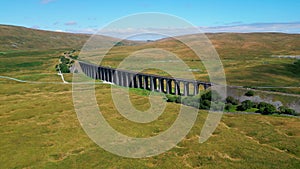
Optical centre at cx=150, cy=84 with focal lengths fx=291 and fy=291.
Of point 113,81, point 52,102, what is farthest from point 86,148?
point 113,81

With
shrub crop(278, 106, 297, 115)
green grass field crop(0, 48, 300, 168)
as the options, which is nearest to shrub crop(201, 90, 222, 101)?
green grass field crop(0, 48, 300, 168)

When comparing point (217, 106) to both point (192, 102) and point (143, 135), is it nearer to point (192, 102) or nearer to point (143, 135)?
point (192, 102)

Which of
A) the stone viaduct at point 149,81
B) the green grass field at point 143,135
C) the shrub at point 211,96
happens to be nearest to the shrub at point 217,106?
the shrub at point 211,96

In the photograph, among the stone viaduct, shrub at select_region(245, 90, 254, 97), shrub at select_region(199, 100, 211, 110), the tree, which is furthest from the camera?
the stone viaduct

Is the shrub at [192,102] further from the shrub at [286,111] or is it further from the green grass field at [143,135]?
the shrub at [286,111]

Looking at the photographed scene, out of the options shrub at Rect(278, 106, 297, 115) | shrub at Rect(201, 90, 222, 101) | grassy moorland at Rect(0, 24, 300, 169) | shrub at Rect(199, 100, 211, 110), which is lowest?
grassy moorland at Rect(0, 24, 300, 169)

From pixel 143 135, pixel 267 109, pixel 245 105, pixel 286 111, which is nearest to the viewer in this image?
pixel 143 135

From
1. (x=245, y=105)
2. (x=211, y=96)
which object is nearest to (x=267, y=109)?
(x=245, y=105)

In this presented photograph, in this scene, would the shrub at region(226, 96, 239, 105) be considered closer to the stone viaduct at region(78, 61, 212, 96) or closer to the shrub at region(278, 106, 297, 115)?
the shrub at region(278, 106, 297, 115)
